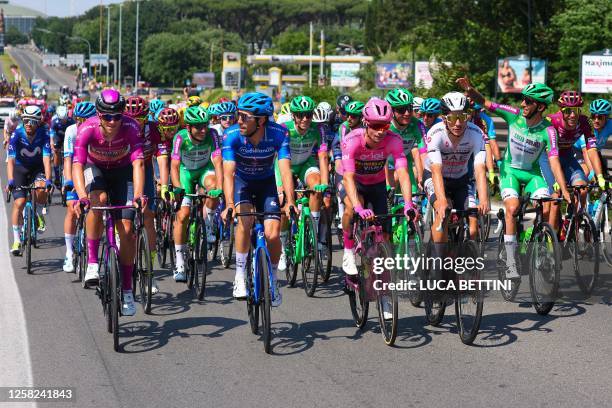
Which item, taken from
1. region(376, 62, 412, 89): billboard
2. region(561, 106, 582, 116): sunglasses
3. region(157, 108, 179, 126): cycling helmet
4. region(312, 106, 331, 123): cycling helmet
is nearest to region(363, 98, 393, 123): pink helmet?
region(561, 106, 582, 116): sunglasses

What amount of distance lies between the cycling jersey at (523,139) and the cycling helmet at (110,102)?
366 centimetres

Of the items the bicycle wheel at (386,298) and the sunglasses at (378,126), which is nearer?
the bicycle wheel at (386,298)

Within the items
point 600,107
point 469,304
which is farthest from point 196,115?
point 600,107

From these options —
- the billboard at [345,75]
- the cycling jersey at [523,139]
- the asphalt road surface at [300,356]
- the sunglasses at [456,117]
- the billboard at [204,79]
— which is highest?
the billboard at [204,79]

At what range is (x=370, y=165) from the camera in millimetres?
9141

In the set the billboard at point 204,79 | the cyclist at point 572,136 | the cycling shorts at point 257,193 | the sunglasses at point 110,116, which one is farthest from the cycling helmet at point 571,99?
the billboard at point 204,79

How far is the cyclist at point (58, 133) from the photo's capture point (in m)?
19.5

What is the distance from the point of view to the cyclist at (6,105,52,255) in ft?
44.6

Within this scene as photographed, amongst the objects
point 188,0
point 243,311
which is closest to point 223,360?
point 243,311

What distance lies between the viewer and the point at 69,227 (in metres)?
12.3

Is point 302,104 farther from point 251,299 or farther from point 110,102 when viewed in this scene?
point 251,299

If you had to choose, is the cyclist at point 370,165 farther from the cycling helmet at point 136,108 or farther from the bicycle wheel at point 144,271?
the cycling helmet at point 136,108

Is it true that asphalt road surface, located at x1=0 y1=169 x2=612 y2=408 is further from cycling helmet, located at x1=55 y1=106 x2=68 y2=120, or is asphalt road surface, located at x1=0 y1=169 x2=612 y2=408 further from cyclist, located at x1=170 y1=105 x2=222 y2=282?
cycling helmet, located at x1=55 y1=106 x2=68 y2=120

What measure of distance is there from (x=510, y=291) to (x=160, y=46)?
151519 millimetres
